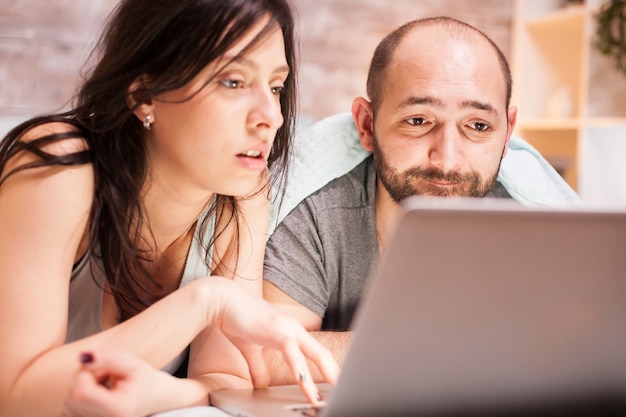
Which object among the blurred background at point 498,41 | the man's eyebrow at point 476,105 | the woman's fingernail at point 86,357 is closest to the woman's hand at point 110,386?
the woman's fingernail at point 86,357

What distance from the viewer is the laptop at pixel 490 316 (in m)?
0.65

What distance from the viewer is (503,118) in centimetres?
152

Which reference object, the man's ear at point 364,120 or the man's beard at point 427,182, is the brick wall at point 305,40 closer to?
the man's ear at point 364,120

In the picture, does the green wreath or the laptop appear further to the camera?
the green wreath

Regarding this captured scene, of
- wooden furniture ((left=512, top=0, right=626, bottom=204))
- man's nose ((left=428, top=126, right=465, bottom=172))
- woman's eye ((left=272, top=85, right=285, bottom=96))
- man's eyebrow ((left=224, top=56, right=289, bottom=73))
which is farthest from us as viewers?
wooden furniture ((left=512, top=0, right=626, bottom=204))

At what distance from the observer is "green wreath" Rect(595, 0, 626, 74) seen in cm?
309

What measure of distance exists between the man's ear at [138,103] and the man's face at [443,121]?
0.56m

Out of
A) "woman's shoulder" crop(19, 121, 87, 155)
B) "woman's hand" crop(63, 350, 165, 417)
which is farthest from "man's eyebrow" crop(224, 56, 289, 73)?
"woman's hand" crop(63, 350, 165, 417)

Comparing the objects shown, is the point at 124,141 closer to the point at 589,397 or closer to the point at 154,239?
the point at 154,239

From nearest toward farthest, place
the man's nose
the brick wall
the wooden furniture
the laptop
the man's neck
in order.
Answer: the laptop
the man's nose
the man's neck
the brick wall
the wooden furniture

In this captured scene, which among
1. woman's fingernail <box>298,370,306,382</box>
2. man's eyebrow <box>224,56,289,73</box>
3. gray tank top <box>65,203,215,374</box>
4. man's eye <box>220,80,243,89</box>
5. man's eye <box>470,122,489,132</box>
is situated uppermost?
man's eye <box>470,122,489,132</box>

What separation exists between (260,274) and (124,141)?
338 millimetres

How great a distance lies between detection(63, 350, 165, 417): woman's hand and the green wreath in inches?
108

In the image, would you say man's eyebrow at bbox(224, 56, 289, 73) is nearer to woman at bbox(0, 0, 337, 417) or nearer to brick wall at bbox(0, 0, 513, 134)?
woman at bbox(0, 0, 337, 417)
